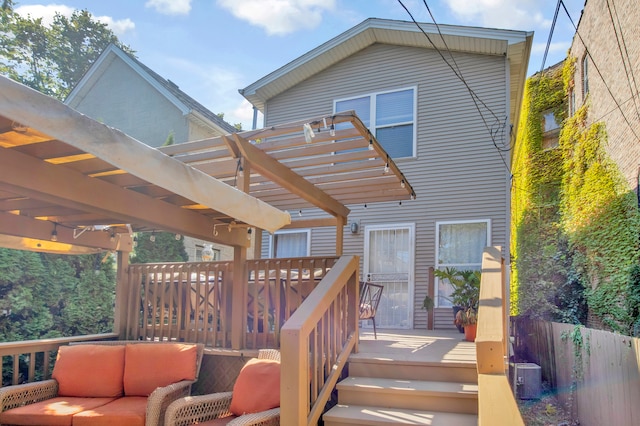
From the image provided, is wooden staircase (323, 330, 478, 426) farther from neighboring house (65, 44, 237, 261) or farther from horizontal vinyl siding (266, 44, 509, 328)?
neighboring house (65, 44, 237, 261)

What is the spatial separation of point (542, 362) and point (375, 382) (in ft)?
20.6

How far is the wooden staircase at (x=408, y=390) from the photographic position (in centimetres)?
341

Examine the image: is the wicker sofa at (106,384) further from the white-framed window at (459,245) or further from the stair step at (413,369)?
the white-framed window at (459,245)

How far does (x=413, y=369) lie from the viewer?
4.04m

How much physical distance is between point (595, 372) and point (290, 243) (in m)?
5.83

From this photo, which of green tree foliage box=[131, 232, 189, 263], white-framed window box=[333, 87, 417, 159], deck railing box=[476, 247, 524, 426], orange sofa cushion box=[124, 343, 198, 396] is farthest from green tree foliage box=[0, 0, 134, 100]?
deck railing box=[476, 247, 524, 426]

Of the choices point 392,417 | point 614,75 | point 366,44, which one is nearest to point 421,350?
point 392,417

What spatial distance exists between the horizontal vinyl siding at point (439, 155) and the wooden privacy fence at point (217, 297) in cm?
407

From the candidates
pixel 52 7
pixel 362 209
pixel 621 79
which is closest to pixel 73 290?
pixel 362 209

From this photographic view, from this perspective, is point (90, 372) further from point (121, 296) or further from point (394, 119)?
point (394, 119)

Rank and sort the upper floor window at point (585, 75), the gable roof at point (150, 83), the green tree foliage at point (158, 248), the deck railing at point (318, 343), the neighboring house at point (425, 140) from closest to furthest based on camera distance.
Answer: the deck railing at point (318, 343) < the neighboring house at point (425, 140) < the green tree foliage at point (158, 248) < the upper floor window at point (585, 75) < the gable roof at point (150, 83)

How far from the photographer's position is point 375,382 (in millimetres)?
3918

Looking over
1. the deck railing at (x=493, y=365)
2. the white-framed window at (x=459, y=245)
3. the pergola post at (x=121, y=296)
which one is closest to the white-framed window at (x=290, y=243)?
the white-framed window at (x=459, y=245)

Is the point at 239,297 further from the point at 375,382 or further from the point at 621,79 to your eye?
the point at 621,79
